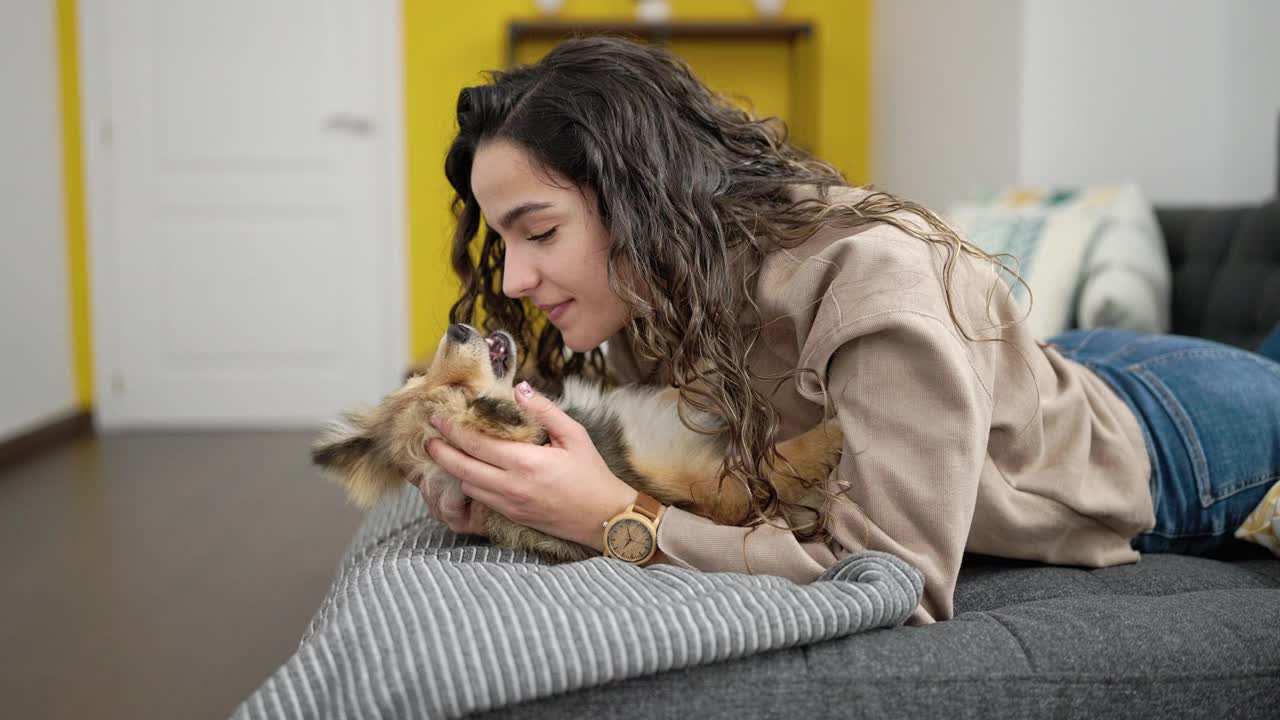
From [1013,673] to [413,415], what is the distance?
2.59ft

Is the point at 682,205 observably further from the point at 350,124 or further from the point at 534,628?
the point at 350,124

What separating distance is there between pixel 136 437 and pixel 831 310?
478cm

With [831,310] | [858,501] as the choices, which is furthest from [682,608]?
[831,310]

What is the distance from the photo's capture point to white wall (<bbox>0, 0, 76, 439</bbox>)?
4535 millimetres

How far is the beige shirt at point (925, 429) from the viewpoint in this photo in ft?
3.92

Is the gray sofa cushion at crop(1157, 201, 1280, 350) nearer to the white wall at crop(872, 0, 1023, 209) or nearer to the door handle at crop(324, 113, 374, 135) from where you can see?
the white wall at crop(872, 0, 1023, 209)

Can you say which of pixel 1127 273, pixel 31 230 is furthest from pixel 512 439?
pixel 31 230

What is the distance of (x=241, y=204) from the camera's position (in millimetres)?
5406

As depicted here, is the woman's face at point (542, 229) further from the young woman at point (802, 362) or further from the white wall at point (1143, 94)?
the white wall at point (1143, 94)

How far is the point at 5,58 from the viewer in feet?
15.0

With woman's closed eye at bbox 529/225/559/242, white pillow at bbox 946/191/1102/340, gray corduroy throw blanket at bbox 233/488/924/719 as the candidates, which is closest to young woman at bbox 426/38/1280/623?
woman's closed eye at bbox 529/225/559/242

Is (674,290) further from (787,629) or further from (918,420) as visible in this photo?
(787,629)

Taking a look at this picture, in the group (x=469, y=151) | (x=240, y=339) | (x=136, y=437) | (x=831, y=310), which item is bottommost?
(x=136, y=437)

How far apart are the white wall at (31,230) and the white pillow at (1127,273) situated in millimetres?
4226
